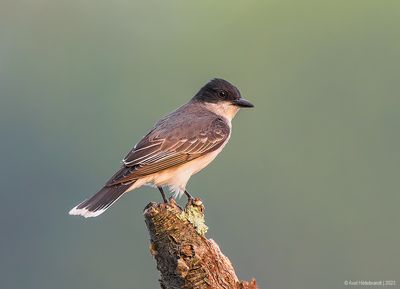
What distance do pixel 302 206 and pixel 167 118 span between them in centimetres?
2028

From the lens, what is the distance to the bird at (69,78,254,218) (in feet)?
33.0

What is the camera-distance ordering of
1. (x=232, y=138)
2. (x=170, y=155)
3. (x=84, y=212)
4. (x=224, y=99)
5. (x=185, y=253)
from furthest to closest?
(x=232, y=138), (x=224, y=99), (x=170, y=155), (x=84, y=212), (x=185, y=253)

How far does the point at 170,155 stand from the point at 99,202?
1.08m

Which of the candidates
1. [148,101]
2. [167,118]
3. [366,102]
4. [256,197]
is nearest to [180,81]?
[148,101]

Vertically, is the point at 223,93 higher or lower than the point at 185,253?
higher

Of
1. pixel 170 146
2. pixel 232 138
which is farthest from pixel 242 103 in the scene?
pixel 232 138

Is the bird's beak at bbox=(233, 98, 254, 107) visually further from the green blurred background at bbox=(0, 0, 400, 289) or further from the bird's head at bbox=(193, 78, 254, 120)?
the green blurred background at bbox=(0, 0, 400, 289)

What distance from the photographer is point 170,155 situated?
34.9ft

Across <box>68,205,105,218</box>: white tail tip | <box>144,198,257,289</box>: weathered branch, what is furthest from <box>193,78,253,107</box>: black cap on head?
<box>144,198,257,289</box>: weathered branch

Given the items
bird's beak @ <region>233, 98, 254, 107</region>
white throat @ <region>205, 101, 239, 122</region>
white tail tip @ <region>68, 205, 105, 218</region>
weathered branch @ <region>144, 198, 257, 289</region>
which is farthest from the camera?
white throat @ <region>205, 101, 239, 122</region>

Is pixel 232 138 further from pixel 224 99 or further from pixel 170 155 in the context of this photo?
pixel 170 155

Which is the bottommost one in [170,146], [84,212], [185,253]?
[185,253]

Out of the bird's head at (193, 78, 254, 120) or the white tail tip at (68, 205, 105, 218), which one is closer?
the white tail tip at (68, 205, 105, 218)

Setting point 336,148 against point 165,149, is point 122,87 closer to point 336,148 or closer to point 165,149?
point 336,148
